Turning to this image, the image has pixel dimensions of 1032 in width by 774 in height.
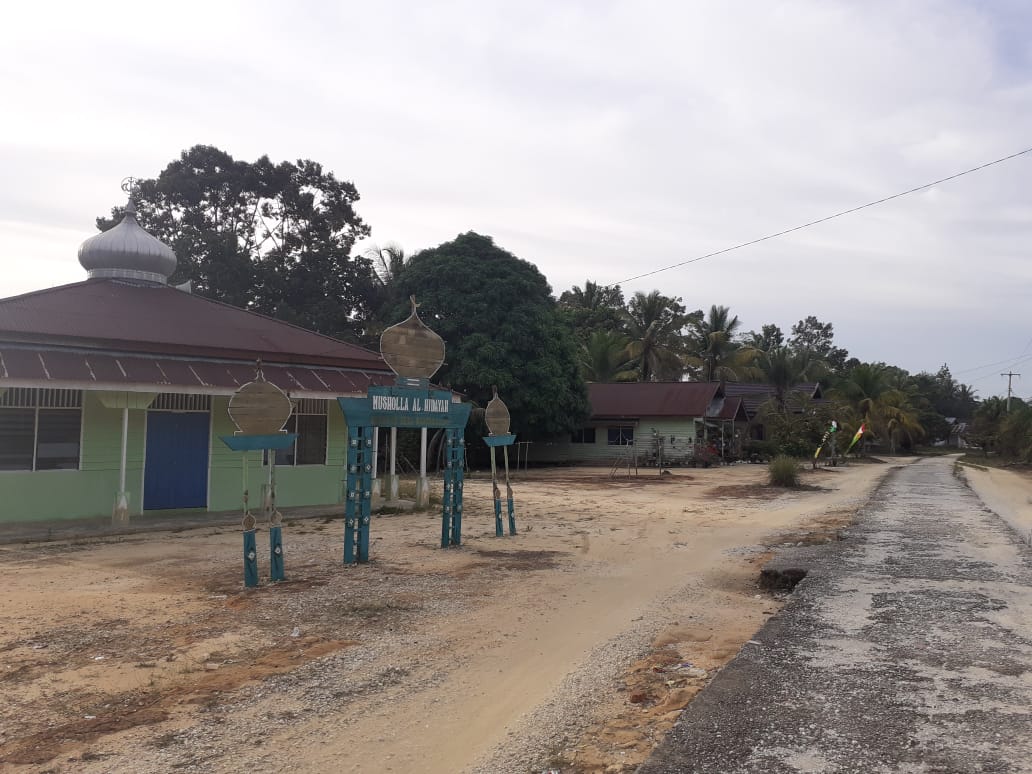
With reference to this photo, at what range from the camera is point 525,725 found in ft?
16.1

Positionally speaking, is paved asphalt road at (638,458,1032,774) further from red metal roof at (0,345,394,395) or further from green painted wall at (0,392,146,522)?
green painted wall at (0,392,146,522)

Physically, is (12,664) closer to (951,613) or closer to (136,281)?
(951,613)

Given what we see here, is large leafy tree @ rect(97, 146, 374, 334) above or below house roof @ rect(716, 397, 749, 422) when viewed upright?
above

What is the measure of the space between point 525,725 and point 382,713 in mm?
931

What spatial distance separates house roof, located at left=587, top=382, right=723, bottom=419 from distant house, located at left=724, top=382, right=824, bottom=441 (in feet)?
22.9

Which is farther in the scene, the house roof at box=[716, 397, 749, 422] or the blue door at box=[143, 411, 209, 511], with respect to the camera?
the house roof at box=[716, 397, 749, 422]

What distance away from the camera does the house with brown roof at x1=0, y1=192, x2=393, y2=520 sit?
1289cm

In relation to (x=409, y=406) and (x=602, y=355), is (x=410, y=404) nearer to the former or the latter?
(x=409, y=406)

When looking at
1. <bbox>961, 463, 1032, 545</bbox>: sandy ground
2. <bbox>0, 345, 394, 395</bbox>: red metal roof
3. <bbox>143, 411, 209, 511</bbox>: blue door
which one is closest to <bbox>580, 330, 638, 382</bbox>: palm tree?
<bbox>961, 463, 1032, 545</bbox>: sandy ground

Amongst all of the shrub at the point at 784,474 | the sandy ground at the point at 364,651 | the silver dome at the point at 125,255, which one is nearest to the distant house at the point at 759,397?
the shrub at the point at 784,474

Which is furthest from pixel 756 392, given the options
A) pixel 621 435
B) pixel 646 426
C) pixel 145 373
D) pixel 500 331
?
pixel 145 373

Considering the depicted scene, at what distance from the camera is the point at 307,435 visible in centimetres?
1647

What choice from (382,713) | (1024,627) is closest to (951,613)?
(1024,627)

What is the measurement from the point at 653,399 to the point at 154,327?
27888mm
